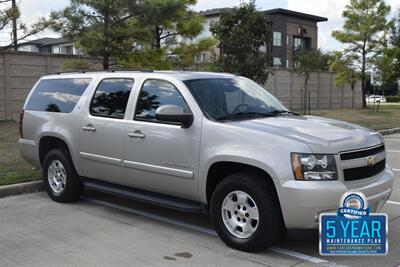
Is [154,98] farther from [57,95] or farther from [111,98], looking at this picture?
[57,95]

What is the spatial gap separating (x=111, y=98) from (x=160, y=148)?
4.12 feet

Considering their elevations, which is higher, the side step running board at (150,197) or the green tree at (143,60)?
the green tree at (143,60)

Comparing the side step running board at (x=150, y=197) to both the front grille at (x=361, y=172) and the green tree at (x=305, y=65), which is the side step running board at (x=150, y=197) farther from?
the green tree at (x=305, y=65)

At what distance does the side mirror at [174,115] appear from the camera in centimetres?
523

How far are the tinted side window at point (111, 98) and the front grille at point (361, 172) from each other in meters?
2.84

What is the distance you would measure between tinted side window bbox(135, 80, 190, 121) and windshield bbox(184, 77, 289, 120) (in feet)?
0.67

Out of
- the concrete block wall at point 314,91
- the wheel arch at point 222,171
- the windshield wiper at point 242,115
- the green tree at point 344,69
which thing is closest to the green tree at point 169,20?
the windshield wiper at point 242,115

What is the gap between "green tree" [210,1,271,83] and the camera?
17.7 m

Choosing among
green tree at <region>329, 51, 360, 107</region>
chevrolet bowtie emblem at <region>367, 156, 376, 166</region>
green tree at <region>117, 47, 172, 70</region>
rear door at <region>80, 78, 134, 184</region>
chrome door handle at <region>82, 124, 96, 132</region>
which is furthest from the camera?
green tree at <region>329, 51, 360, 107</region>

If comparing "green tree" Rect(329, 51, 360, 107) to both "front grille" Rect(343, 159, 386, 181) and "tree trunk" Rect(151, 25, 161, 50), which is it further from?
"front grille" Rect(343, 159, 386, 181)

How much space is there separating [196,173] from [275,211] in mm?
993

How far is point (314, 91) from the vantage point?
3291 cm

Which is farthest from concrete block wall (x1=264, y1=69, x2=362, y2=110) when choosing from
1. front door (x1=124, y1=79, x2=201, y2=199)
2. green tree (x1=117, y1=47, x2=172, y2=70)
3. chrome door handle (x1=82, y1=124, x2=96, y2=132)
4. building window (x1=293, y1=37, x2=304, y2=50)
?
building window (x1=293, y1=37, x2=304, y2=50)

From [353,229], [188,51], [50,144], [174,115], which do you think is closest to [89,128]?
[50,144]
